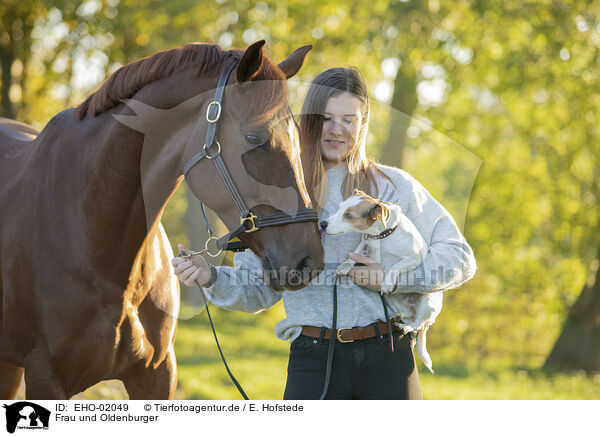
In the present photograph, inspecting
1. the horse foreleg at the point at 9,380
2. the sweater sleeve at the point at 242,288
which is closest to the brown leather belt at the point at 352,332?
the sweater sleeve at the point at 242,288

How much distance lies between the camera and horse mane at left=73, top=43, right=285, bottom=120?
2279mm

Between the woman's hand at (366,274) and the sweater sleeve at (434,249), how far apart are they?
0.09 meters

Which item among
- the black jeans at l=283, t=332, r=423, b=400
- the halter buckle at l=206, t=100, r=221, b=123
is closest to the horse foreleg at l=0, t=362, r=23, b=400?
the black jeans at l=283, t=332, r=423, b=400

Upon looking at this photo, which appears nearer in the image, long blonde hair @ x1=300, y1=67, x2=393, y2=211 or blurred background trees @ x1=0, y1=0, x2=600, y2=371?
long blonde hair @ x1=300, y1=67, x2=393, y2=211

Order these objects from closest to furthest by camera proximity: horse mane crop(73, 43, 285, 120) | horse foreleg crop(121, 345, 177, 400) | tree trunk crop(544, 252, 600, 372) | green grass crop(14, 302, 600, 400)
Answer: horse mane crop(73, 43, 285, 120)
horse foreleg crop(121, 345, 177, 400)
green grass crop(14, 302, 600, 400)
tree trunk crop(544, 252, 600, 372)

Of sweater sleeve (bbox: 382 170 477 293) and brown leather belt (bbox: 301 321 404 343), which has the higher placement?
sweater sleeve (bbox: 382 170 477 293)

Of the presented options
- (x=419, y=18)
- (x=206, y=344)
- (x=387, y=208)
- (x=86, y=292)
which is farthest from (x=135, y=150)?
(x=419, y=18)

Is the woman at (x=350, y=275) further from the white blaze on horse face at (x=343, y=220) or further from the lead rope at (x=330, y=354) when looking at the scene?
the white blaze on horse face at (x=343, y=220)

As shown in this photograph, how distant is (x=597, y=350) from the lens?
1034 centimetres

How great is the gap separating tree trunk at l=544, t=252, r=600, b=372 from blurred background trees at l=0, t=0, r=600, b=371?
0.02 meters

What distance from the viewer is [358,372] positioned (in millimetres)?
2367

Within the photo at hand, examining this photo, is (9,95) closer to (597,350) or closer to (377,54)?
(377,54)

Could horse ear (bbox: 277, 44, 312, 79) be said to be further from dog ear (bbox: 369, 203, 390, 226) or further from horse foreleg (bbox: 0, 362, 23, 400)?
horse foreleg (bbox: 0, 362, 23, 400)
